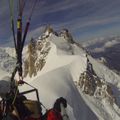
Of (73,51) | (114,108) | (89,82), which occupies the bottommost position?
(114,108)

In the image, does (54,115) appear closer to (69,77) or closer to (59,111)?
(59,111)

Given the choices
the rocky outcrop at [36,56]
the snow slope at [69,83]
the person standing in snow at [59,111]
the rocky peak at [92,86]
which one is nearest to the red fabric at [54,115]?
the person standing in snow at [59,111]

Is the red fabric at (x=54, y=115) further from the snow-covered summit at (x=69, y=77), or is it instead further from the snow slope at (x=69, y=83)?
the snow-covered summit at (x=69, y=77)

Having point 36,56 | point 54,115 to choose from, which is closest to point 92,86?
point 36,56

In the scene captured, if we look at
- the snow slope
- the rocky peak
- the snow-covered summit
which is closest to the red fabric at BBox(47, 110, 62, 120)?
the snow slope

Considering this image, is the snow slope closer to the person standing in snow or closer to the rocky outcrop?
the rocky outcrop

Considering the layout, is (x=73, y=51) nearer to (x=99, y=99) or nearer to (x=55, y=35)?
(x=55, y=35)

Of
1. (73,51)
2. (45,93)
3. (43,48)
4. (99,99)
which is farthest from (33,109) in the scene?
(73,51)
